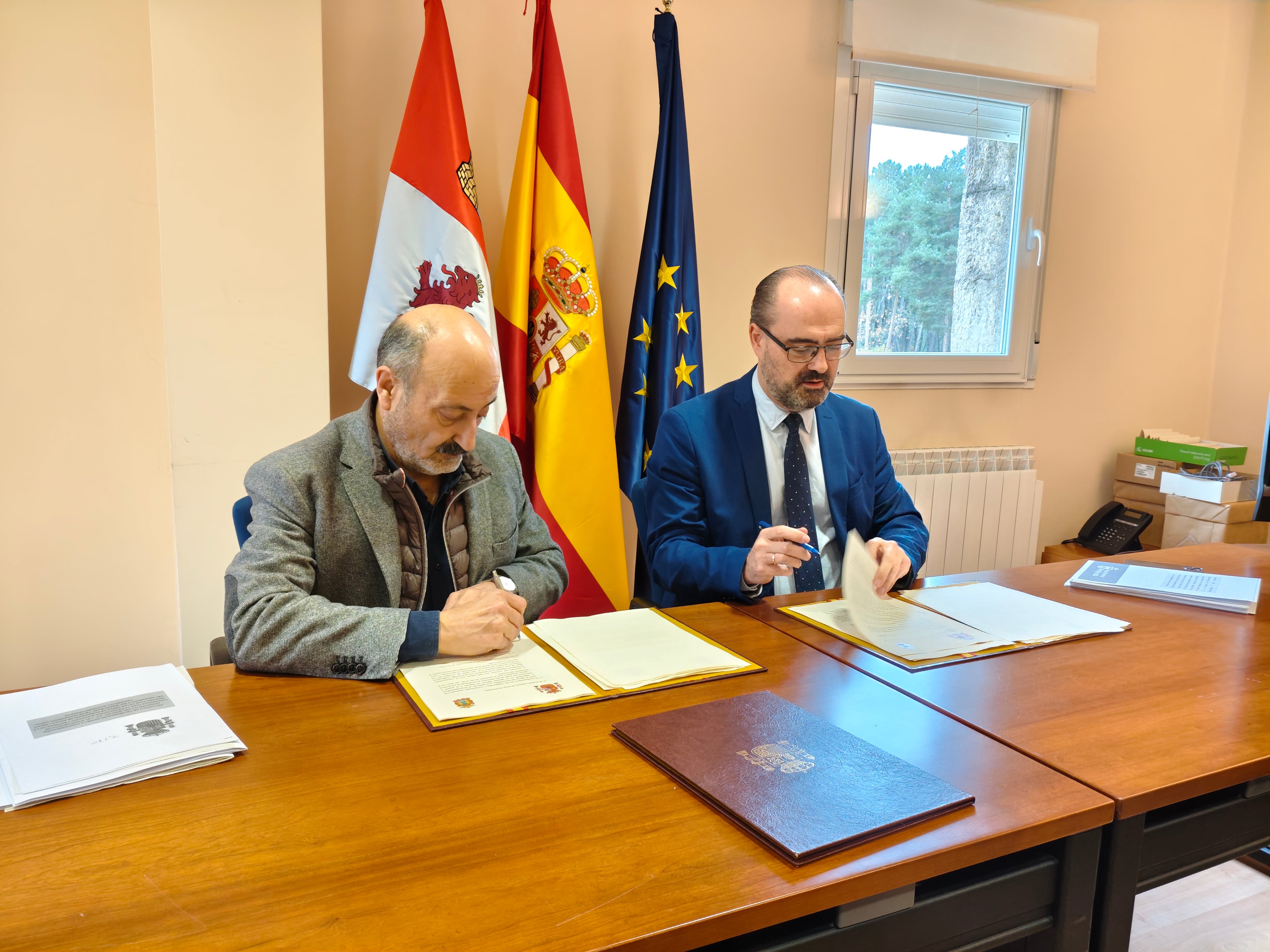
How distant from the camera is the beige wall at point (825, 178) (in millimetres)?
2734

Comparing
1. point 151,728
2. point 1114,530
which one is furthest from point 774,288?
point 1114,530

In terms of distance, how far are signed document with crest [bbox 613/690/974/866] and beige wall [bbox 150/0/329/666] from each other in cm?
156

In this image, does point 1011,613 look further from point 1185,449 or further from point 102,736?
point 1185,449

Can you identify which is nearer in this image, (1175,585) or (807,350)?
(1175,585)

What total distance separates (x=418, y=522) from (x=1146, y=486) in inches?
142

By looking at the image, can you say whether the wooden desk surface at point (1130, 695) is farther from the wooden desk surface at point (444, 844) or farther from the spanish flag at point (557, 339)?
the spanish flag at point (557, 339)

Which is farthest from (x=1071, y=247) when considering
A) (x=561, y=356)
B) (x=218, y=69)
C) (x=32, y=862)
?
(x=32, y=862)

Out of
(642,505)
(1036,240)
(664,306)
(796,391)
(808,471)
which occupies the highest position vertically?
(1036,240)

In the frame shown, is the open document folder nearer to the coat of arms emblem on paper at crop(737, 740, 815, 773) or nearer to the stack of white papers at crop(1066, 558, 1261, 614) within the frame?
the stack of white papers at crop(1066, 558, 1261, 614)

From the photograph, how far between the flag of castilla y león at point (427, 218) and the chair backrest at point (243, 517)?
3.01 feet

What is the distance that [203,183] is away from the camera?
224 centimetres

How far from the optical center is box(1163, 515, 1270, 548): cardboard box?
3539 mm

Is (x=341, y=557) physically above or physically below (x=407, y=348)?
below

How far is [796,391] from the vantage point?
2131 millimetres
